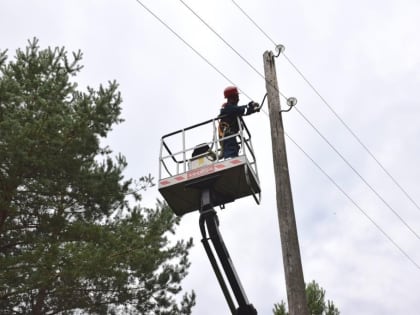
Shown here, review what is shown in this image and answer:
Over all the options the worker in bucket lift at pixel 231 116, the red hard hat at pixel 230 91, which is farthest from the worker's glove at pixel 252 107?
the red hard hat at pixel 230 91

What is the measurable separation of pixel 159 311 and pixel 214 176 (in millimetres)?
7829

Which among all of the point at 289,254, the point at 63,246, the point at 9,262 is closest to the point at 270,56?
→ the point at 289,254

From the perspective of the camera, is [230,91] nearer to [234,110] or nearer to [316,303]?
[234,110]

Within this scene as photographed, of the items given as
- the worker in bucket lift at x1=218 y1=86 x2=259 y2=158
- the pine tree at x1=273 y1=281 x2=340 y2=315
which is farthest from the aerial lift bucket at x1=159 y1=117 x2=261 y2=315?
the pine tree at x1=273 y1=281 x2=340 y2=315

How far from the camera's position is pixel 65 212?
13727 mm

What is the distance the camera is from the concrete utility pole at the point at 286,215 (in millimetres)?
6059

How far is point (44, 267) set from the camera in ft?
37.4

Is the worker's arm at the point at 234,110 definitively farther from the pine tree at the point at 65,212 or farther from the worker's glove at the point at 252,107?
the pine tree at the point at 65,212

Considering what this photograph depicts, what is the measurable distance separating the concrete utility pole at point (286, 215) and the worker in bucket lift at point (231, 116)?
0.97 metres

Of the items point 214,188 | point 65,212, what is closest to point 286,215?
point 214,188

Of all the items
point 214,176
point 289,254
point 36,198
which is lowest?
point 289,254

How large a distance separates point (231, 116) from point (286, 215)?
9.87 feet

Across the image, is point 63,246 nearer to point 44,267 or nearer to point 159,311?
point 44,267

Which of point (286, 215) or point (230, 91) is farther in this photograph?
point (230, 91)
